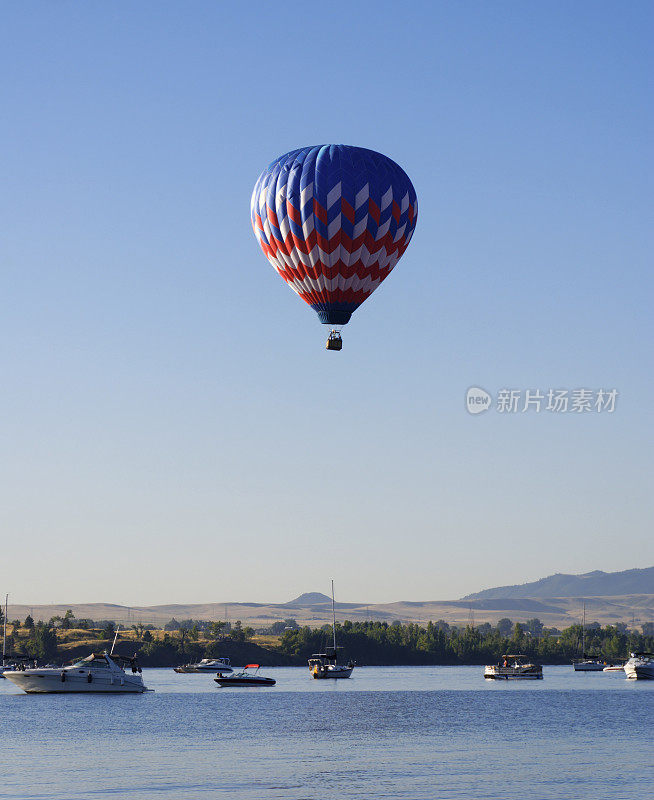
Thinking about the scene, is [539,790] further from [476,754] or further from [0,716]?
[0,716]

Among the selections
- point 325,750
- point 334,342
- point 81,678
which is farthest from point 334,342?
point 81,678

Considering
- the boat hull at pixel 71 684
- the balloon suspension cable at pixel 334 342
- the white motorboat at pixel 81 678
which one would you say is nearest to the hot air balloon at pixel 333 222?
the balloon suspension cable at pixel 334 342

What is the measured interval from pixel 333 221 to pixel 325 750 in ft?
137

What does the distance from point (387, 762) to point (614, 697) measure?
96730 millimetres

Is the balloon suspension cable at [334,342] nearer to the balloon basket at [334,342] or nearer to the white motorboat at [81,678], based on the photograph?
the balloon basket at [334,342]

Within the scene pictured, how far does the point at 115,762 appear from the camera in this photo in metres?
83.9

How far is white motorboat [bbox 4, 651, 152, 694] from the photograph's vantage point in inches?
5999

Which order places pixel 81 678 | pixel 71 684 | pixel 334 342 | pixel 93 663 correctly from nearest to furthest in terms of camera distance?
1. pixel 334 342
2. pixel 71 684
3. pixel 81 678
4. pixel 93 663

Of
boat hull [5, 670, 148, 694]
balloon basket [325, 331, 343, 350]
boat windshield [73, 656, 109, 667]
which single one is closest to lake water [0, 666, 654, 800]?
boat hull [5, 670, 148, 694]

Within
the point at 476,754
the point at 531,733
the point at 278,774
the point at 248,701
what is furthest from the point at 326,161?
the point at 248,701

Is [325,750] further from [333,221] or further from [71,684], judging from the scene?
[71,684]

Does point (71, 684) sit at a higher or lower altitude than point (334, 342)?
lower

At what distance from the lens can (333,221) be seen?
243 feet

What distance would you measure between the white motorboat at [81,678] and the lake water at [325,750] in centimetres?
220
